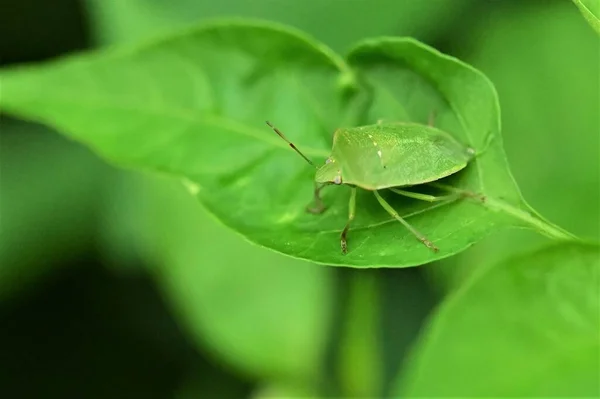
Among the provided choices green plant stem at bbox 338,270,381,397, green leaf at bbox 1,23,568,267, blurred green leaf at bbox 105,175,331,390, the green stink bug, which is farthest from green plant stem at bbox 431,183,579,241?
blurred green leaf at bbox 105,175,331,390

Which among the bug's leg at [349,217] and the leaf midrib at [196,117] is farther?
the leaf midrib at [196,117]

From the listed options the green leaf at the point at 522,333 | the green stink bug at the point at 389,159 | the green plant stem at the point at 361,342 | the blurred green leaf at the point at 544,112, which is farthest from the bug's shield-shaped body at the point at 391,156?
the green plant stem at the point at 361,342

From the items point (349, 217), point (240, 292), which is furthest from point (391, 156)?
point (240, 292)

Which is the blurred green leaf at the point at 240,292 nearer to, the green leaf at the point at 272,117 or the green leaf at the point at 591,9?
the green leaf at the point at 272,117

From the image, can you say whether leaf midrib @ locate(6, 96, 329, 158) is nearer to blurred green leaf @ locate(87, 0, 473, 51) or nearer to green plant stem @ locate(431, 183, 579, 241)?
green plant stem @ locate(431, 183, 579, 241)

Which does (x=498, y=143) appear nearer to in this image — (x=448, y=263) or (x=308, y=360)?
(x=448, y=263)

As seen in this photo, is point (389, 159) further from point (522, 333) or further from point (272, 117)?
point (522, 333)

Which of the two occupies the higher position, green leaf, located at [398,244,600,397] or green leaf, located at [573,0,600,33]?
green leaf, located at [573,0,600,33]
